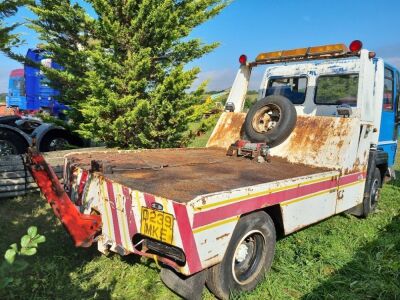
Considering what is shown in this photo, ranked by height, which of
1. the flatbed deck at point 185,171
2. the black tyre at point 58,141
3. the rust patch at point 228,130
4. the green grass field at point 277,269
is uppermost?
the rust patch at point 228,130

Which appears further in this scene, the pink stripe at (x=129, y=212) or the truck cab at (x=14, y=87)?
the truck cab at (x=14, y=87)

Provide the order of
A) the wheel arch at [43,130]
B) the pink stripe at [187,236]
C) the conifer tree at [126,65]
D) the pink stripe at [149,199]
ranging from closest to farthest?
the pink stripe at [187,236] < the pink stripe at [149,199] < the conifer tree at [126,65] < the wheel arch at [43,130]

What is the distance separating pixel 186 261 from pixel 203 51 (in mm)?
6760

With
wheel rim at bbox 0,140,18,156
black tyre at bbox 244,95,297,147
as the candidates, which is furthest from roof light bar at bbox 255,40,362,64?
wheel rim at bbox 0,140,18,156

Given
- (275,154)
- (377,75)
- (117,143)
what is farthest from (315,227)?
(117,143)

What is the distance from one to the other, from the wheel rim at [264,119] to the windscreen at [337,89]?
97 cm

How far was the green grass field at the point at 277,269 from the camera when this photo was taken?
3176 mm

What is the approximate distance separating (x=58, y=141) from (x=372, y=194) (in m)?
6.69

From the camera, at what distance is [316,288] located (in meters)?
3.37

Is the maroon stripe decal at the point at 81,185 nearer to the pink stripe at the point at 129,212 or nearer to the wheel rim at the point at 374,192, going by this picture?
the pink stripe at the point at 129,212

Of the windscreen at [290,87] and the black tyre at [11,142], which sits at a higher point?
the windscreen at [290,87]

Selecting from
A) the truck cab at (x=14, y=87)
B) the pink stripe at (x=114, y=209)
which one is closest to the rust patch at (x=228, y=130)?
the pink stripe at (x=114, y=209)

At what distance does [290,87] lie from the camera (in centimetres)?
604

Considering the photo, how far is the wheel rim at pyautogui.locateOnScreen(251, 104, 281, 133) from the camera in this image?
5105 mm
